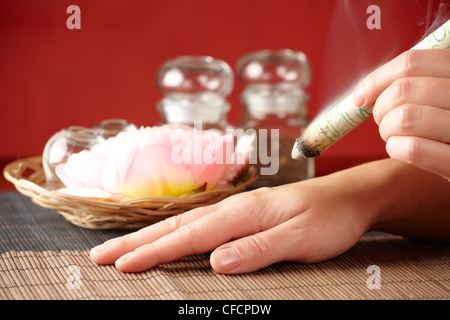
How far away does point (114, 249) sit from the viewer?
24.3 inches

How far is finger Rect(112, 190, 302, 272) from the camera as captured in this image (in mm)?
596

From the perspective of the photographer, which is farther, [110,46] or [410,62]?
[110,46]

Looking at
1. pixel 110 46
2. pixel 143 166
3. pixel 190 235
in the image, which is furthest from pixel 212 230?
pixel 110 46

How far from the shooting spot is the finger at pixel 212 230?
0.60 metres

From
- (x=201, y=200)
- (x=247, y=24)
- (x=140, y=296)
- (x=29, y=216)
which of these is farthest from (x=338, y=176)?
(x=247, y=24)

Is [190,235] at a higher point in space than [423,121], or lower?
lower

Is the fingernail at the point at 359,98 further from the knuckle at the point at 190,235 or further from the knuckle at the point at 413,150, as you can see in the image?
the knuckle at the point at 190,235

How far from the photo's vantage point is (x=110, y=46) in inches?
81.2

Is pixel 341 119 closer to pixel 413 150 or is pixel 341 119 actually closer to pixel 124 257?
pixel 413 150

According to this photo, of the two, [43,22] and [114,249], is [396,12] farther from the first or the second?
[43,22]

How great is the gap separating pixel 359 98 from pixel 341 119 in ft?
0.08

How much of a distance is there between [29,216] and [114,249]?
0.79 ft

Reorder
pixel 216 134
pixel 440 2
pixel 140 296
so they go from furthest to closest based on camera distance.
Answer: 1. pixel 216 134
2. pixel 440 2
3. pixel 140 296

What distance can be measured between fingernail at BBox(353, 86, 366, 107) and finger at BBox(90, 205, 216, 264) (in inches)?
7.7
